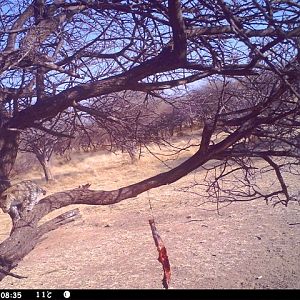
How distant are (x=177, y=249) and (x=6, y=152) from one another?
14.3 feet

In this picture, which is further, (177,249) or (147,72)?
(177,249)

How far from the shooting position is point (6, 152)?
509 cm

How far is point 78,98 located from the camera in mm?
4430

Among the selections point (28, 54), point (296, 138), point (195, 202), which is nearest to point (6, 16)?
point (28, 54)

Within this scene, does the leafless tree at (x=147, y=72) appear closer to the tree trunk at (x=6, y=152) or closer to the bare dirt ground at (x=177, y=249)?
the tree trunk at (x=6, y=152)

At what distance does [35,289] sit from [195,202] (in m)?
8.14

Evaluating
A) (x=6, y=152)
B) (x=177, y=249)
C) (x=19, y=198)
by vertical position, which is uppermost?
(x=6, y=152)

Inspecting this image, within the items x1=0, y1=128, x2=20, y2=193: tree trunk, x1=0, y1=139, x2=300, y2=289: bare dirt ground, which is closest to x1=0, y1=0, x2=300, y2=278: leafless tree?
x1=0, y1=128, x2=20, y2=193: tree trunk

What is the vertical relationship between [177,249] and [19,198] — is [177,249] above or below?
below

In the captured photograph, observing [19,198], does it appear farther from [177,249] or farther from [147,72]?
[177,249]

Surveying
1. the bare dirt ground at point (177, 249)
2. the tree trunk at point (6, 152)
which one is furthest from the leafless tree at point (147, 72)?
the bare dirt ground at point (177, 249)

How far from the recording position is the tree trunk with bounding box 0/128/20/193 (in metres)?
4.92

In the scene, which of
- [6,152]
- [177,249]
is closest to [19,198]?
[6,152]

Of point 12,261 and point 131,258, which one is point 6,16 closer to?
point 12,261
